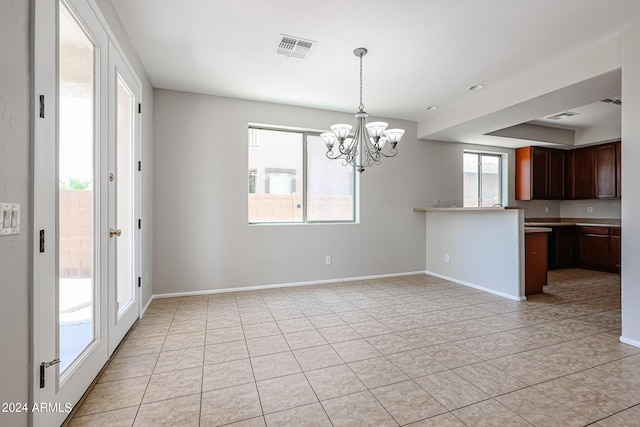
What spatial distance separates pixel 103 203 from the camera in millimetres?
2115

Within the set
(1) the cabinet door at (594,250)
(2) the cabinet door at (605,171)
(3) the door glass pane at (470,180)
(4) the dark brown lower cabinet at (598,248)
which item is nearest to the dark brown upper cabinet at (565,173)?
(2) the cabinet door at (605,171)

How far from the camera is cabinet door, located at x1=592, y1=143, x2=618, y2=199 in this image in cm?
552

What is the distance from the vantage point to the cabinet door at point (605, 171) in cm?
552

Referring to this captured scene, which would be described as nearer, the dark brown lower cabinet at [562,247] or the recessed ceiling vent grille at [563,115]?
the recessed ceiling vent grille at [563,115]

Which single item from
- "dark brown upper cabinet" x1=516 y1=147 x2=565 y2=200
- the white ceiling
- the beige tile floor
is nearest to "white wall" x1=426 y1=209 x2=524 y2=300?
the beige tile floor

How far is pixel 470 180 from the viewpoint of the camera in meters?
5.88

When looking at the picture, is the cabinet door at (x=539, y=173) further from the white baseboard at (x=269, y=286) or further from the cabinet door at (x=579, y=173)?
the white baseboard at (x=269, y=286)

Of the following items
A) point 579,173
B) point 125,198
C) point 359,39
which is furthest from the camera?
point 579,173

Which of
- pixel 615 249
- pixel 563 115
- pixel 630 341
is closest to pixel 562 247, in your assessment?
pixel 615 249

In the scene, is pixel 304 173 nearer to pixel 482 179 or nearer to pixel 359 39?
pixel 359 39

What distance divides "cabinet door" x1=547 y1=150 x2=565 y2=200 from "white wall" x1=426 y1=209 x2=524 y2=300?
2.88 meters

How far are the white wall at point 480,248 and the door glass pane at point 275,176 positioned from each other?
2.41m

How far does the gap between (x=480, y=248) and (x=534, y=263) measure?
0.66 m

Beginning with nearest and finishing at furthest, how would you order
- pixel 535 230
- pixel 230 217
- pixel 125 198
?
pixel 125 198, pixel 535 230, pixel 230 217
